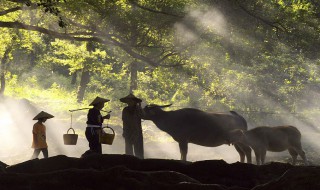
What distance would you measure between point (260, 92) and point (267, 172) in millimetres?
30045

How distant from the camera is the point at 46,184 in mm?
6695

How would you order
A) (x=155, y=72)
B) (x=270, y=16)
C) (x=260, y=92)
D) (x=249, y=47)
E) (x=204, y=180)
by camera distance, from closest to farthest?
1. (x=204, y=180)
2. (x=270, y=16)
3. (x=249, y=47)
4. (x=155, y=72)
5. (x=260, y=92)

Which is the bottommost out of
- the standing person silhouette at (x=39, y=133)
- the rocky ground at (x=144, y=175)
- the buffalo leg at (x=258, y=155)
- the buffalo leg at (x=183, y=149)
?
the rocky ground at (x=144, y=175)

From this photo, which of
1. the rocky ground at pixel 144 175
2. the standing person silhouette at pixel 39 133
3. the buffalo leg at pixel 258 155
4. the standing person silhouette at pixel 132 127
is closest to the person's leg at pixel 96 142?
the standing person silhouette at pixel 132 127

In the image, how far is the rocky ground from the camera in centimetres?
658

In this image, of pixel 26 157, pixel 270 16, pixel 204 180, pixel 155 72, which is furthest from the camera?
pixel 155 72

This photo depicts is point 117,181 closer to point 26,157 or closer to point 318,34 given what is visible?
point 26,157

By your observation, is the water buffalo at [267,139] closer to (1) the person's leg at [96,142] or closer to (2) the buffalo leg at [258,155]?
(2) the buffalo leg at [258,155]

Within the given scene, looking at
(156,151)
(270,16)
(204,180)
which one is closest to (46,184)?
(204,180)

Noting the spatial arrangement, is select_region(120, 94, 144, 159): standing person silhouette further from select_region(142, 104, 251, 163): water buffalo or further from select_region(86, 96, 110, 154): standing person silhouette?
select_region(142, 104, 251, 163): water buffalo

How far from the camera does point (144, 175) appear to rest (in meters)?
6.64

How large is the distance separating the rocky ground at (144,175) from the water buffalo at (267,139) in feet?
29.2

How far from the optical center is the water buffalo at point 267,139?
54.5 ft

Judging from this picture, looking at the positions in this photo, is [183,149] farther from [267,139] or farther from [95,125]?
[95,125]
